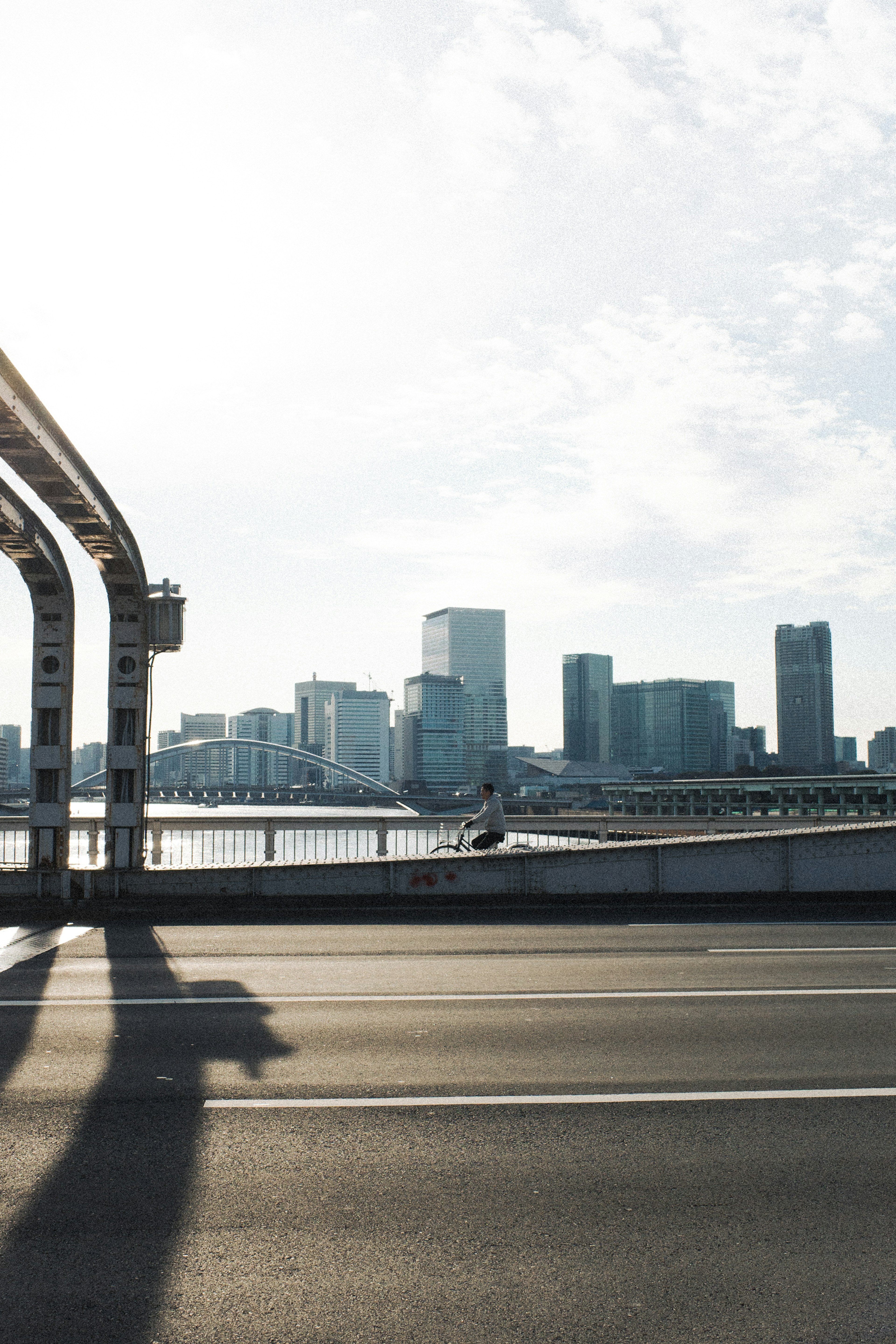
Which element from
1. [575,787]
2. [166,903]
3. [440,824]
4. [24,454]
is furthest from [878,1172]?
[575,787]

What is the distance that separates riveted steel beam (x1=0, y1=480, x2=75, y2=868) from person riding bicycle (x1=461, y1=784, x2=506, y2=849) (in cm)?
652

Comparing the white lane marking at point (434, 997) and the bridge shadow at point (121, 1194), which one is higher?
the bridge shadow at point (121, 1194)

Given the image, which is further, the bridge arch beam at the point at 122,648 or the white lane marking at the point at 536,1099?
the bridge arch beam at the point at 122,648

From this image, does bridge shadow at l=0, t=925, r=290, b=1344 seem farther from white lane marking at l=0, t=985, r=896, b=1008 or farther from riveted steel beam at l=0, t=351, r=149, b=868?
riveted steel beam at l=0, t=351, r=149, b=868

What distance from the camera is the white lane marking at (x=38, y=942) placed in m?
10.6

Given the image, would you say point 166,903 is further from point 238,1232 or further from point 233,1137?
point 238,1232

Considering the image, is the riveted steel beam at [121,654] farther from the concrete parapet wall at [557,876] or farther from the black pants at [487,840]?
the black pants at [487,840]

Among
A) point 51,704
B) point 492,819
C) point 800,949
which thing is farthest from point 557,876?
point 51,704

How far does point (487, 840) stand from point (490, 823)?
0.33 m

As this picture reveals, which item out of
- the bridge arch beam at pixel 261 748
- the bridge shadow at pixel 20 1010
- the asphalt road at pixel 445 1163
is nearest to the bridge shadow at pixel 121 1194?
the asphalt road at pixel 445 1163

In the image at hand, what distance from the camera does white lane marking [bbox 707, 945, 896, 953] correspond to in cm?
1105

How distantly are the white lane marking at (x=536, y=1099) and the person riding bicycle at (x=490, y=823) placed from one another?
10649 millimetres

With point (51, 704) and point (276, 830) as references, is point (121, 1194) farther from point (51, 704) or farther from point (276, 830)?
point (276, 830)

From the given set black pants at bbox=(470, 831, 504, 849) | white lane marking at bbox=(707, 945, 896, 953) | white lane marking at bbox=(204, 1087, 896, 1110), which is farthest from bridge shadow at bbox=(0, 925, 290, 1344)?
black pants at bbox=(470, 831, 504, 849)
